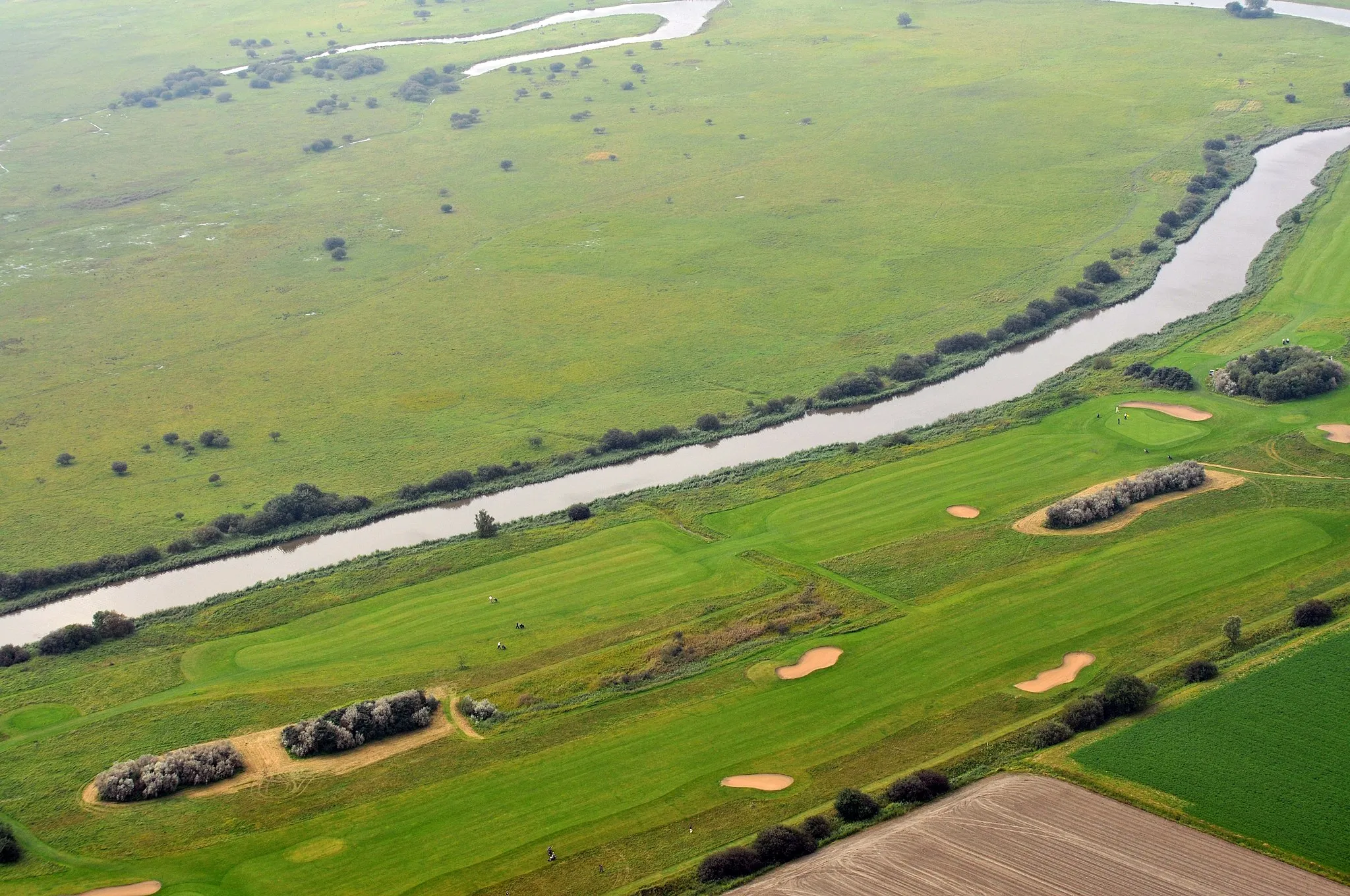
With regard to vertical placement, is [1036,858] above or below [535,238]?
below

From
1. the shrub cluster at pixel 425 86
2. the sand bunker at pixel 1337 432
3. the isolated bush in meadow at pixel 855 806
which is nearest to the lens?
the isolated bush in meadow at pixel 855 806

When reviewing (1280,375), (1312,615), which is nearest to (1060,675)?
(1312,615)

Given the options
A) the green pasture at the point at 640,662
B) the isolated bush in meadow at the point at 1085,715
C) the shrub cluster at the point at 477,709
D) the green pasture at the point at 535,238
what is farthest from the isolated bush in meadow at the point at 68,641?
the isolated bush in meadow at the point at 1085,715

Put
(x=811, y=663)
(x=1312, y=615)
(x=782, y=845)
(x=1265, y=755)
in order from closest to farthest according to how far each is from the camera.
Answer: (x=782, y=845), (x=1265, y=755), (x=1312, y=615), (x=811, y=663)

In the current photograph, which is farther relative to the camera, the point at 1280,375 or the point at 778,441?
the point at 778,441

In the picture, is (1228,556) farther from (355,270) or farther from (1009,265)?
A: (355,270)

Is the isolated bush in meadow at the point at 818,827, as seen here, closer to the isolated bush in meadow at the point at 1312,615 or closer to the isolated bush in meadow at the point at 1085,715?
the isolated bush in meadow at the point at 1085,715

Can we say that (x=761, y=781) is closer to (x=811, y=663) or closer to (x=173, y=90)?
(x=811, y=663)
